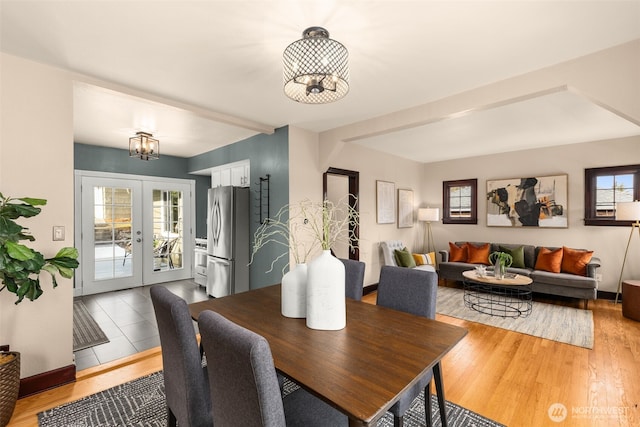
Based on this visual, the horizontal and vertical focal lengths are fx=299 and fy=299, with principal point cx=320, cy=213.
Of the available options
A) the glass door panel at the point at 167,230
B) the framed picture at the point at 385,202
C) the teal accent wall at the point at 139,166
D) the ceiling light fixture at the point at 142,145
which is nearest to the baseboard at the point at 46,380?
the ceiling light fixture at the point at 142,145

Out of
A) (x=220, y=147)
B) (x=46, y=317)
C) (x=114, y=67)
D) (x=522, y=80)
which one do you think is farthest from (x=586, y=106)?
(x=46, y=317)

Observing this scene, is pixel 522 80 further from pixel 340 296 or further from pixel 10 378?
pixel 10 378

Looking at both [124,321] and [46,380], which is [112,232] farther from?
[46,380]

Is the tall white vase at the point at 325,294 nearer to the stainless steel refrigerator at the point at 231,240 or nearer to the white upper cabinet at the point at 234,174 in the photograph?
the stainless steel refrigerator at the point at 231,240

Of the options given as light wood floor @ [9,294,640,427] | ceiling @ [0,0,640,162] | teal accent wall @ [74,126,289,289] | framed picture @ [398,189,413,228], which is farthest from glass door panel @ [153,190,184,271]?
framed picture @ [398,189,413,228]

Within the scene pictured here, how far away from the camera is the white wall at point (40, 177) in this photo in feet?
6.82

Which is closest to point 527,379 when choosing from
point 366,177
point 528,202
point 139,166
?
point 366,177

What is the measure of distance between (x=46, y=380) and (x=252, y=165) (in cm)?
300

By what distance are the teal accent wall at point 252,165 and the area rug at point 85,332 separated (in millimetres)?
1776

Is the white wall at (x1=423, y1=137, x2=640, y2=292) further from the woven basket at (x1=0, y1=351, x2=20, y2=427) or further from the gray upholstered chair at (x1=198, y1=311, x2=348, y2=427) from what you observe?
the woven basket at (x1=0, y1=351, x2=20, y2=427)

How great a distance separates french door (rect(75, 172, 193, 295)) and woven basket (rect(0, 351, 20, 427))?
10.6ft

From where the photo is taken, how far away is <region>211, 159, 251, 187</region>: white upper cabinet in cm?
448

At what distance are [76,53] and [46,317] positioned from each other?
75.4 inches

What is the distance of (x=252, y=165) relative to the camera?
4258 mm
